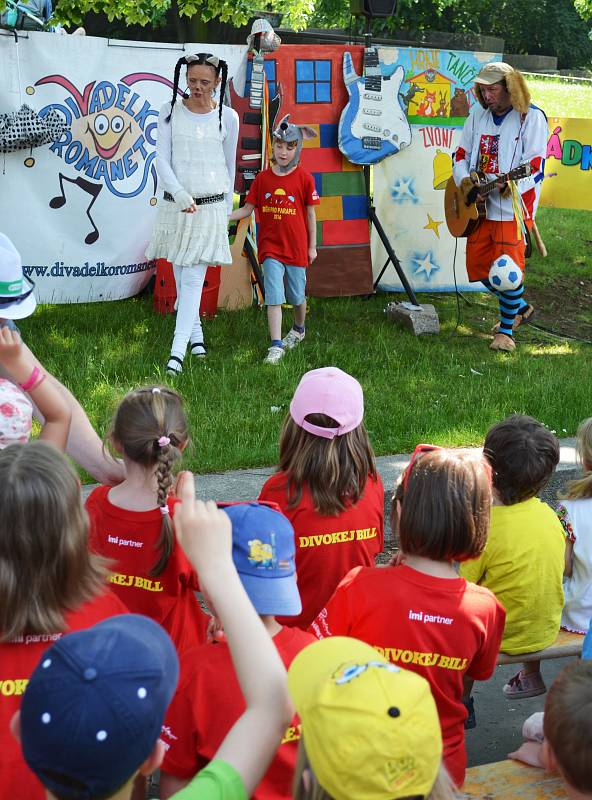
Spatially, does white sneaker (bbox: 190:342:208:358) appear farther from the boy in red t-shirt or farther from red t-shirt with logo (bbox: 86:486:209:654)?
red t-shirt with logo (bbox: 86:486:209:654)

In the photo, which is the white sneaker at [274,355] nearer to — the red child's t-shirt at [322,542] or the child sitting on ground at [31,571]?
the red child's t-shirt at [322,542]

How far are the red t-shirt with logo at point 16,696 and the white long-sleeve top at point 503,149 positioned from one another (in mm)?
6408

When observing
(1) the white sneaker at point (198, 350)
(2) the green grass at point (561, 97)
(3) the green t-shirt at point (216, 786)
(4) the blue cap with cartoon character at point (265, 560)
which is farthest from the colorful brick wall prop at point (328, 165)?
(2) the green grass at point (561, 97)

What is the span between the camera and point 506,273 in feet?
26.1

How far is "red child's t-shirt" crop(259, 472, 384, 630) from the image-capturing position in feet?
10.4

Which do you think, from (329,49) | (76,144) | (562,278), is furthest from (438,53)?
(76,144)

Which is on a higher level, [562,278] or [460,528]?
[460,528]

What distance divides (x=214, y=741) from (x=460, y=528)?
0.90 m

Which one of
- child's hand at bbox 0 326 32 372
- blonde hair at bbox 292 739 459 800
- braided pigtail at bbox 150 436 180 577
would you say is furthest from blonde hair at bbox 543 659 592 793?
child's hand at bbox 0 326 32 372

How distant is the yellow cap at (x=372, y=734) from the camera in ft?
4.98

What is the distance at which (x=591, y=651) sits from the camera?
2641mm

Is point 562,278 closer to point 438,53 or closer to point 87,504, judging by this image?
point 438,53

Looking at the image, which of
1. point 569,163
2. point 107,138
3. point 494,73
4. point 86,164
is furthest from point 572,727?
point 569,163

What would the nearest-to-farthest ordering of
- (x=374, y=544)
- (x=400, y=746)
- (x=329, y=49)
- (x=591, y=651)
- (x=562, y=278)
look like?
(x=400, y=746), (x=591, y=651), (x=374, y=544), (x=329, y=49), (x=562, y=278)
